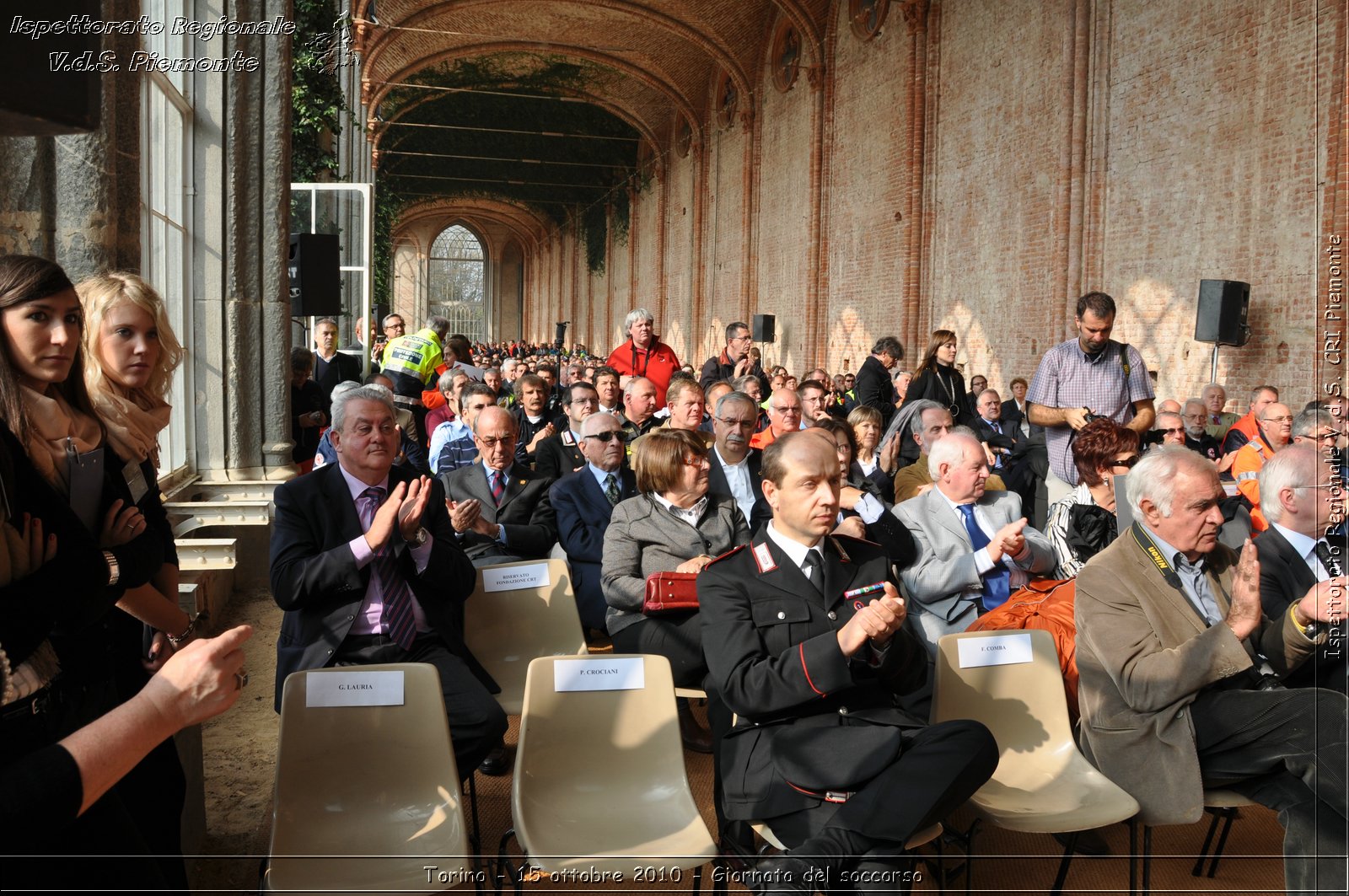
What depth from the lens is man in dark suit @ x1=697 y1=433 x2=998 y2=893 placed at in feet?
8.54

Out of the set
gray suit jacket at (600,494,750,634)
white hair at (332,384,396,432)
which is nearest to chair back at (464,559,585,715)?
gray suit jacket at (600,494,750,634)

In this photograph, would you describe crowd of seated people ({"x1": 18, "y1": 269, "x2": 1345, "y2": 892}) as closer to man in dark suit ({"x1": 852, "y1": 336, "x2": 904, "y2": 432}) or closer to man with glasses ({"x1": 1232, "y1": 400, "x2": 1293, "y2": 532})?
man with glasses ({"x1": 1232, "y1": 400, "x2": 1293, "y2": 532})

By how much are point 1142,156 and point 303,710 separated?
1023 centimetres

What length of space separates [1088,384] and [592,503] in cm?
302

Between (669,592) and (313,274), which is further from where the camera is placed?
(313,274)

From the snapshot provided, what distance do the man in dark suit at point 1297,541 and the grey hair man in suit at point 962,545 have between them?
770 millimetres

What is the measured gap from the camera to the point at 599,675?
3.03 meters

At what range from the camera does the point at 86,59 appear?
173cm

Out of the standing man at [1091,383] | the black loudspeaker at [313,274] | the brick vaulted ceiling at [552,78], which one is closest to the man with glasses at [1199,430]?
the standing man at [1091,383]

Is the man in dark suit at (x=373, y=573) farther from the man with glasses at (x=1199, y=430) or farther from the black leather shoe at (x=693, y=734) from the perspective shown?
the man with glasses at (x=1199, y=430)

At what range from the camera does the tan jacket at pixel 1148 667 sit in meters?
2.96

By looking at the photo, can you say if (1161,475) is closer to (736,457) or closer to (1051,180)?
(736,457)

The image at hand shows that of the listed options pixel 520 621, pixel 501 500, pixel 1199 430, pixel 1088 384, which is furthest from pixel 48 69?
pixel 1199 430

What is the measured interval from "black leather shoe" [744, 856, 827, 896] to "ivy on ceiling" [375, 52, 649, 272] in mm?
24870
